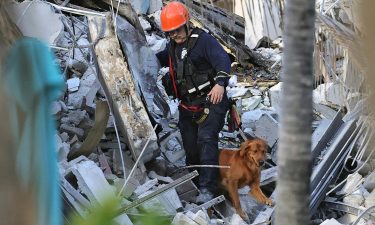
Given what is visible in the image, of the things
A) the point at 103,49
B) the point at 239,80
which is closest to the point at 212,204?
the point at 103,49

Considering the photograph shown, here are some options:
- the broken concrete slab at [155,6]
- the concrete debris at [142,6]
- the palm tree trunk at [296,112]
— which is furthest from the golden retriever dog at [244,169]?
the broken concrete slab at [155,6]

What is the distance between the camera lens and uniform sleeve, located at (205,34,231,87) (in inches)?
270

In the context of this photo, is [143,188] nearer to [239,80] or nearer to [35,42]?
[35,42]

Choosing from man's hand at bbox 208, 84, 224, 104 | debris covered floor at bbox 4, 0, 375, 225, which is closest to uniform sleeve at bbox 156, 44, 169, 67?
debris covered floor at bbox 4, 0, 375, 225

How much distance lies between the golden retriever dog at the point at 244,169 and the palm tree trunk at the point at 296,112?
516 centimetres

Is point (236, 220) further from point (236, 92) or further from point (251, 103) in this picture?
point (236, 92)

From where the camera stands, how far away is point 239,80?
1291cm

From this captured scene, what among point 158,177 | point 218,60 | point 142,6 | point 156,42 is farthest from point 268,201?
point 142,6

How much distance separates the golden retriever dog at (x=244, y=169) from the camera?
705 centimetres

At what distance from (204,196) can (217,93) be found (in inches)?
42.5

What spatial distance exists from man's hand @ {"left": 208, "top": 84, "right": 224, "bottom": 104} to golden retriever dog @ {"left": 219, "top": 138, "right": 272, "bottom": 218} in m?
0.56

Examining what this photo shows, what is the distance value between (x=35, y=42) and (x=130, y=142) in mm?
4953

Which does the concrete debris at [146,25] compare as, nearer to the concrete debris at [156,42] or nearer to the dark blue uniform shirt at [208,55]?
the concrete debris at [156,42]

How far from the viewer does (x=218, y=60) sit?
6.88 m
